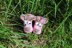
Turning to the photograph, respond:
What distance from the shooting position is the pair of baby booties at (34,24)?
2811 millimetres

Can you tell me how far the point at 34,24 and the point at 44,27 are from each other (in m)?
0.13

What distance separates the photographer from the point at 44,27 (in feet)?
9.70

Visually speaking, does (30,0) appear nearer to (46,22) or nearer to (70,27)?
(46,22)

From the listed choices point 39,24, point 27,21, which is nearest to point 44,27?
point 39,24

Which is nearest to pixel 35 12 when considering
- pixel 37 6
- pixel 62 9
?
pixel 37 6

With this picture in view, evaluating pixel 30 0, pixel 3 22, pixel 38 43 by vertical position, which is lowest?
pixel 38 43

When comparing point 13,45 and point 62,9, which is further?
point 62,9

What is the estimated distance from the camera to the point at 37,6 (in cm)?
296

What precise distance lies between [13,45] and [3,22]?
28 centimetres

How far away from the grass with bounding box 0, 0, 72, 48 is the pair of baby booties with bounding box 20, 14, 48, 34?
0.17 feet

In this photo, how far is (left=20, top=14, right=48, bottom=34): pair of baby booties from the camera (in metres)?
2.81

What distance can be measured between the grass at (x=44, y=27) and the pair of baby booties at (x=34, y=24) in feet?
0.17

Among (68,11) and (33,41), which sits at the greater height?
(68,11)

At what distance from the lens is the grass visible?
9.11 ft
